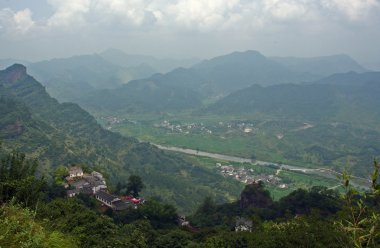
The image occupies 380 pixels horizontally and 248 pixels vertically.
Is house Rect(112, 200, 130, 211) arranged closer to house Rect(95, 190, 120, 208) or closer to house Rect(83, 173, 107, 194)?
house Rect(95, 190, 120, 208)

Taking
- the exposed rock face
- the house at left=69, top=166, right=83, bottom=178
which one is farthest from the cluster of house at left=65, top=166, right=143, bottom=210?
the exposed rock face

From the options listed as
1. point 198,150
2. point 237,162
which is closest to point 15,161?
point 237,162

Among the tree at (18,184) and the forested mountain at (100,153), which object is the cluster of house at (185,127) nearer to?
the forested mountain at (100,153)

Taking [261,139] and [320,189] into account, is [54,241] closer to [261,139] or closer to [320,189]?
[320,189]

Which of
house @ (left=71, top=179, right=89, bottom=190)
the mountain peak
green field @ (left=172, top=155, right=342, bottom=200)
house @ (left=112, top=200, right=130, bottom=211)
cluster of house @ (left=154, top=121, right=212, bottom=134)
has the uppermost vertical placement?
the mountain peak

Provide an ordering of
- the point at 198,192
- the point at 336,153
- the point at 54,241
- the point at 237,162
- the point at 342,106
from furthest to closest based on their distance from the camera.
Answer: the point at 342,106, the point at 336,153, the point at 237,162, the point at 198,192, the point at 54,241

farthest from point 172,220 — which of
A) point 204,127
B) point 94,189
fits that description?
point 204,127

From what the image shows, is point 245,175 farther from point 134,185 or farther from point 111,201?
point 111,201
